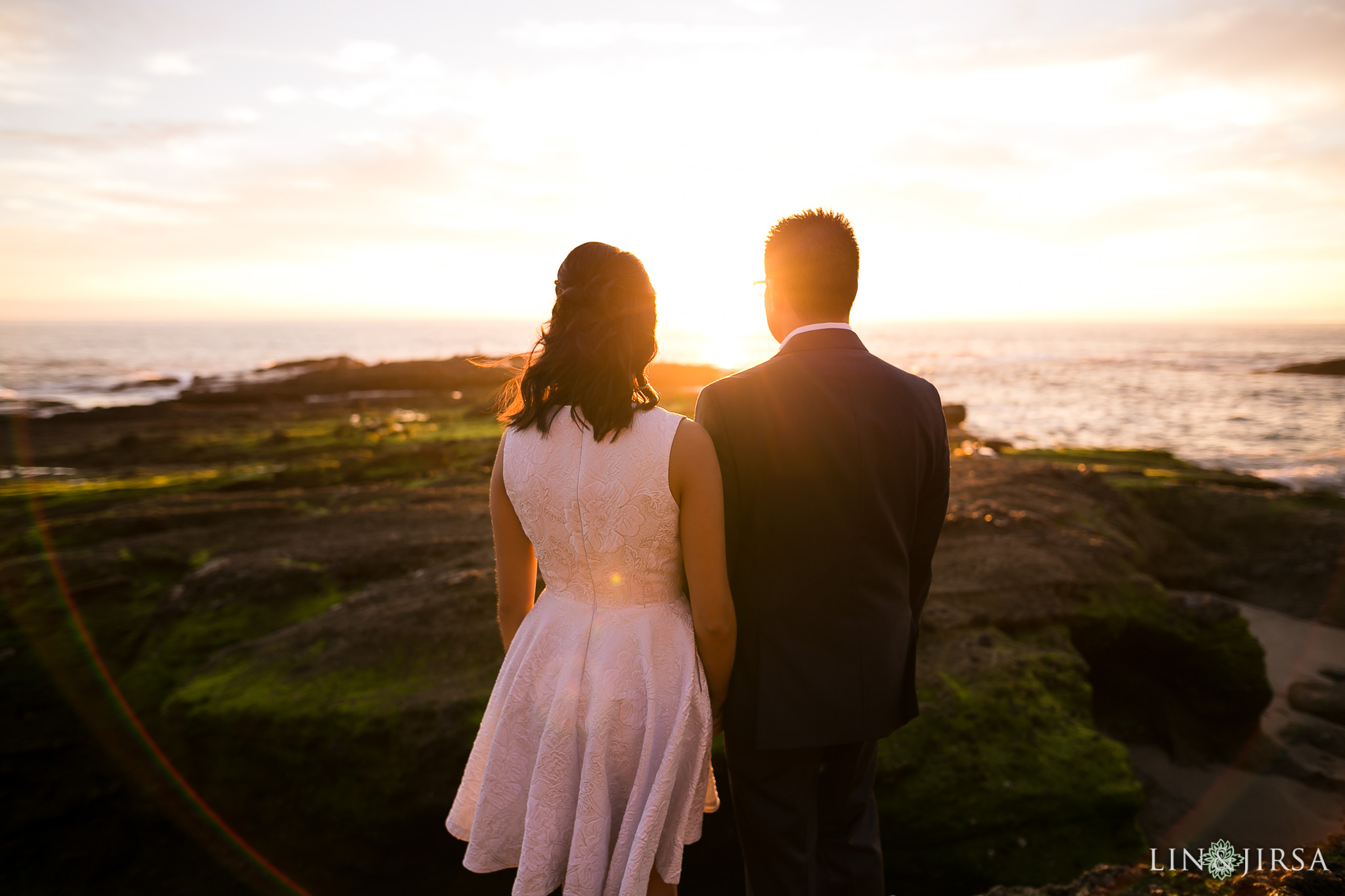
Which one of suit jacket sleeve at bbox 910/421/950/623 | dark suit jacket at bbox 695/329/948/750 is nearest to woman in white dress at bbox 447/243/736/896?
dark suit jacket at bbox 695/329/948/750

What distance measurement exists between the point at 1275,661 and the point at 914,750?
5167 mm

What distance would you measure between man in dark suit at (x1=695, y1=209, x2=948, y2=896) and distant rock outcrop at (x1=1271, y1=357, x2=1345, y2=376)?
5559 centimetres

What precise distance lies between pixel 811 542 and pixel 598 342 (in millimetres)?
992

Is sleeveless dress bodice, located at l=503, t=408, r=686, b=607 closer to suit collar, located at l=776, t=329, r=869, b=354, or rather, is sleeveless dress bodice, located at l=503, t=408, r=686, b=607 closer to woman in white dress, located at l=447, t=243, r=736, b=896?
woman in white dress, located at l=447, t=243, r=736, b=896

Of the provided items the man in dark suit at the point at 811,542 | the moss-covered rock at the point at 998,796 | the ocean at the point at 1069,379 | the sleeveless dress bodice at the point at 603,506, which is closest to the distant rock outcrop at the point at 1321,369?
the ocean at the point at 1069,379

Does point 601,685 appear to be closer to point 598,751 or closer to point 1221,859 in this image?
point 598,751

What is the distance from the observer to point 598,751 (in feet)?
7.99

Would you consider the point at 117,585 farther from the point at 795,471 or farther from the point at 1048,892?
the point at 1048,892

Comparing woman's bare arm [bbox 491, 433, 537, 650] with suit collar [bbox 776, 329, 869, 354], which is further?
woman's bare arm [bbox 491, 433, 537, 650]

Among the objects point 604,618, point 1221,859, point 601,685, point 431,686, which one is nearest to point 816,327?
point 604,618

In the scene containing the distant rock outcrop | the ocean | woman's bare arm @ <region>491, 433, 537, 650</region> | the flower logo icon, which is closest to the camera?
woman's bare arm @ <region>491, 433, 537, 650</region>

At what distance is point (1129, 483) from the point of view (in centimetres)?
1004

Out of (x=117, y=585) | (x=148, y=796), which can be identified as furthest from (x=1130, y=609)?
(x=117, y=585)

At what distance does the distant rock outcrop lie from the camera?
42281 millimetres
